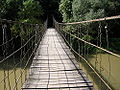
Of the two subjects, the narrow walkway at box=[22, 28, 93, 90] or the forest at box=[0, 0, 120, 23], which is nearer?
the narrow walkway at box=[22, 28, 93, 90]

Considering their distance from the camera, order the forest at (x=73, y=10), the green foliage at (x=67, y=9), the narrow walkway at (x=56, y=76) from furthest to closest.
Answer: the green foliage at (x=67, y=9), the forest at (x=73, y=10), the narrow walkway at (x=56, y=76)

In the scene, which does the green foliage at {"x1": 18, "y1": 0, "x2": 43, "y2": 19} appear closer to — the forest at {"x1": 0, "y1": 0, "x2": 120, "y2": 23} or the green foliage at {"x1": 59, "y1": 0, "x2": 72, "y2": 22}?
the forest at {"x1": 0, "y1": 0, "x2": 120, "y2": 23}

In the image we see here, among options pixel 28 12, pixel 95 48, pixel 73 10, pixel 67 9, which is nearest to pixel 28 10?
pixel 28 12

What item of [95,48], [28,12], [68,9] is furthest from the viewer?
[28,12]

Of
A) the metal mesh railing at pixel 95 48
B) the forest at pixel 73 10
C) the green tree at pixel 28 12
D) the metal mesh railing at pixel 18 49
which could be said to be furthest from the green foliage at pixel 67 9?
the metal mesh railing at pixel 18 49

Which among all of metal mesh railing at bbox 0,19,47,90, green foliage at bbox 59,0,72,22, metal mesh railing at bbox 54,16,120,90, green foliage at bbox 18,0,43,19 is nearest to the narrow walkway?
metal mesh railing at bbox 0,19,47,90

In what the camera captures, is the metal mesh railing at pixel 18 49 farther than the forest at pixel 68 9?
No

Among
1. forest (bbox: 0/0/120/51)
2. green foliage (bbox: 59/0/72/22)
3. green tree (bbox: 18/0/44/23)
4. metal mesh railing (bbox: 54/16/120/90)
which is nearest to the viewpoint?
metal mesh railing (bbox: 54/16/120/90)

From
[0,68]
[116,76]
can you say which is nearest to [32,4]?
[0,68]

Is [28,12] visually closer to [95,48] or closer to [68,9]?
[68,9]

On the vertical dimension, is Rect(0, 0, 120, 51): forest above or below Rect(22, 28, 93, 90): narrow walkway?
above

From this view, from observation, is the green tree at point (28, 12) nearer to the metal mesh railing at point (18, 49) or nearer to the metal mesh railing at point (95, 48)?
the metal mesh railing at point (18, 49)

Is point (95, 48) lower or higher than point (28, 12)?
lower

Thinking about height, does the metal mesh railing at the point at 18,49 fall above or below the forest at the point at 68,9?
below
